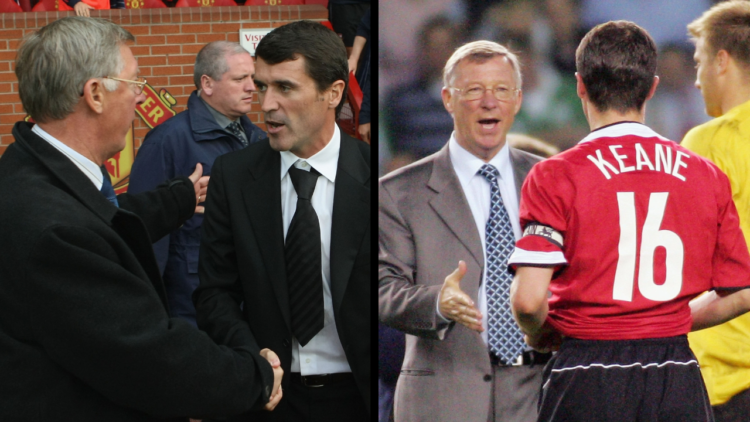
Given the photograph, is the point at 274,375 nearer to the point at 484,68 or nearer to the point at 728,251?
the point at 484,68

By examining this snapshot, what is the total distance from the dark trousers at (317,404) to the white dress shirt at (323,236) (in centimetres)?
5

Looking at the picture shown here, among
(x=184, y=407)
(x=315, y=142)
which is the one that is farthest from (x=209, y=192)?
(x=184, y=407)

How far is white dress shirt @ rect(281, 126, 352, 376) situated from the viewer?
92.6 inches

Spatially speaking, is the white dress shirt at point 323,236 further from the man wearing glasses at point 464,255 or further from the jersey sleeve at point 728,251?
the jersey sleeve at point 728,251

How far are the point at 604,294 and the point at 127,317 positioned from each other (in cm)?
137

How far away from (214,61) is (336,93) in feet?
4.20

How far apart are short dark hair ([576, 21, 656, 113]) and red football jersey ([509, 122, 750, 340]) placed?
0.15 metres

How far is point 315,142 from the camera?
2412 mm

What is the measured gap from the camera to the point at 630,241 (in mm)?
2258

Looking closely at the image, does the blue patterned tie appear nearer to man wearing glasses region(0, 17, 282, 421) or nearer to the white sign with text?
man wearing glasses region(0, 17, 282, 421)

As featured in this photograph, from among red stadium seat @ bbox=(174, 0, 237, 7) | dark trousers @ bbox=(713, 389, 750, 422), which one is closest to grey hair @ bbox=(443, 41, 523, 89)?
dark trousers @ bbox=(713, 389, 750, 422)

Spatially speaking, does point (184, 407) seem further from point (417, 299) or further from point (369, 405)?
point (417, 299)

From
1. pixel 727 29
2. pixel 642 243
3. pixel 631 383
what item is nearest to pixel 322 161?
pixel 642 243

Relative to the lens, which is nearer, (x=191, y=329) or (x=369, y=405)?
(x=191, y=329)
